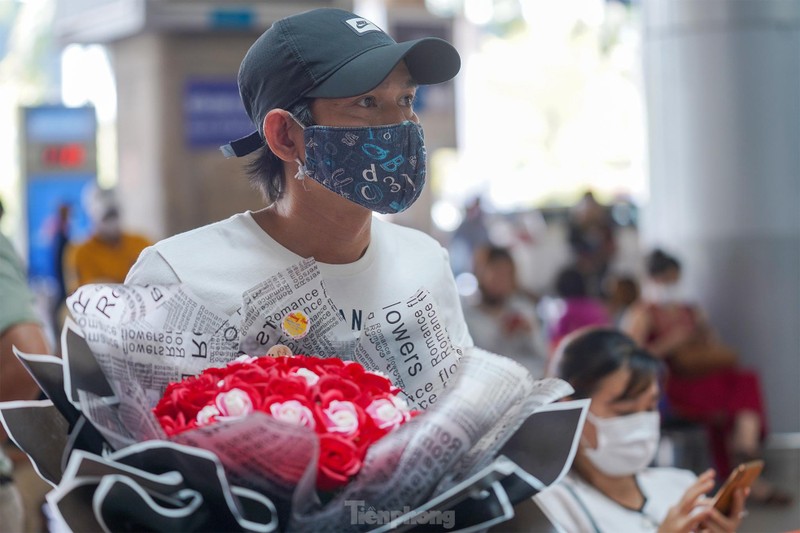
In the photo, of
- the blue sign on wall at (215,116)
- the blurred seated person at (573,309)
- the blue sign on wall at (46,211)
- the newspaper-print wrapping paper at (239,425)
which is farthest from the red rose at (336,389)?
the blue sign on wall at (46,211)

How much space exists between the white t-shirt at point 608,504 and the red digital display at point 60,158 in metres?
8.06

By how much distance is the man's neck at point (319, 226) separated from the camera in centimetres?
211

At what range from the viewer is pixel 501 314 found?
285 inches

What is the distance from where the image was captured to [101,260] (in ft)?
22.9

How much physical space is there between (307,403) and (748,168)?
7.81 metres

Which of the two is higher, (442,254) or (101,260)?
(442,254)

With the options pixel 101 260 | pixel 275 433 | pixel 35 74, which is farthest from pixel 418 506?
pixel 35 74

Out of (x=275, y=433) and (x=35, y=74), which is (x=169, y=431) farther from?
(x=35, y=74)

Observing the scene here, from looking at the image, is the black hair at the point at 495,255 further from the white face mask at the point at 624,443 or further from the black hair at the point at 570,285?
the white face mask at the point at 624,443

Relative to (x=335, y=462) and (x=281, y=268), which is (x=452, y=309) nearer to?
(x=281, y=268)

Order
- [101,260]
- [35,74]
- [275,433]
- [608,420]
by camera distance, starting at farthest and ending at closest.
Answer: [35,74] < [101,260] < [608,420] < [275,433]

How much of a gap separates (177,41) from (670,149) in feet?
12.3

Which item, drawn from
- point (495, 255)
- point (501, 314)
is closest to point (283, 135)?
point (501, 314)

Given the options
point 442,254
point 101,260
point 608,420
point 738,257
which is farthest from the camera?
point 738,257
